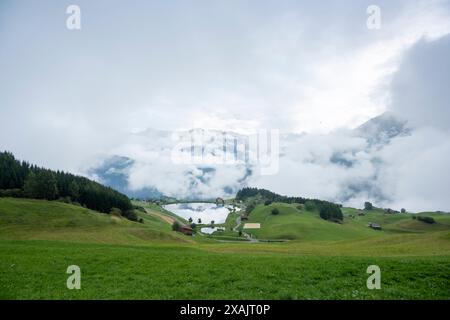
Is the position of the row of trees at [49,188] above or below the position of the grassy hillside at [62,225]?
above

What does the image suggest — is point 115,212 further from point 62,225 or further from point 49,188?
point 62,225

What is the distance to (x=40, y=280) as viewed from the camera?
27500 mm

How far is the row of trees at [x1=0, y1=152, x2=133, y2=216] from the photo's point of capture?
5468 inches

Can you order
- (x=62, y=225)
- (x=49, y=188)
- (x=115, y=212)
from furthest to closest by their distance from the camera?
(x=115, y=212), (x=49, y=188), (x=62, y=225)

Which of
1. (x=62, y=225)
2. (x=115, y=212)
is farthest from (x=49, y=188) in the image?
(x=62, y=225)

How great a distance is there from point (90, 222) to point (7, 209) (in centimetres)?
2635

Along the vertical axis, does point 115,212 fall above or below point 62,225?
above

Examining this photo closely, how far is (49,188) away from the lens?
14050 cm

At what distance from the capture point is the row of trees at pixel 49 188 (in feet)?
456

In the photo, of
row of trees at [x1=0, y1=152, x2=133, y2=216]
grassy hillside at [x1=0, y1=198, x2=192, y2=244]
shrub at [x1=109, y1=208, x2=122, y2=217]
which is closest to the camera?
grassy hillside at [x1=0, y1=198, x2=192, y2=244]

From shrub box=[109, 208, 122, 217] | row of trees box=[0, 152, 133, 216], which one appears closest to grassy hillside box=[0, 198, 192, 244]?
row of trees box=[0, 152, 133, 216]

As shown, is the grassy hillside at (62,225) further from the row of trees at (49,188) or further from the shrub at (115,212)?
the shrub at (115,212)

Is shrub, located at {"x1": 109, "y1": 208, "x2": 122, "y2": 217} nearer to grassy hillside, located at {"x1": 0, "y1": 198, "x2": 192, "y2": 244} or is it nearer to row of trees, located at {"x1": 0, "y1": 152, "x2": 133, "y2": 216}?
row of trees, located at {"x1": 0, "y1": 152, "x2": 133, "y2": 216}

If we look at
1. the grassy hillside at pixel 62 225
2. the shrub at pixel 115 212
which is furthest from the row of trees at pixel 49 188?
the grassy hillside at pixel 62 225
